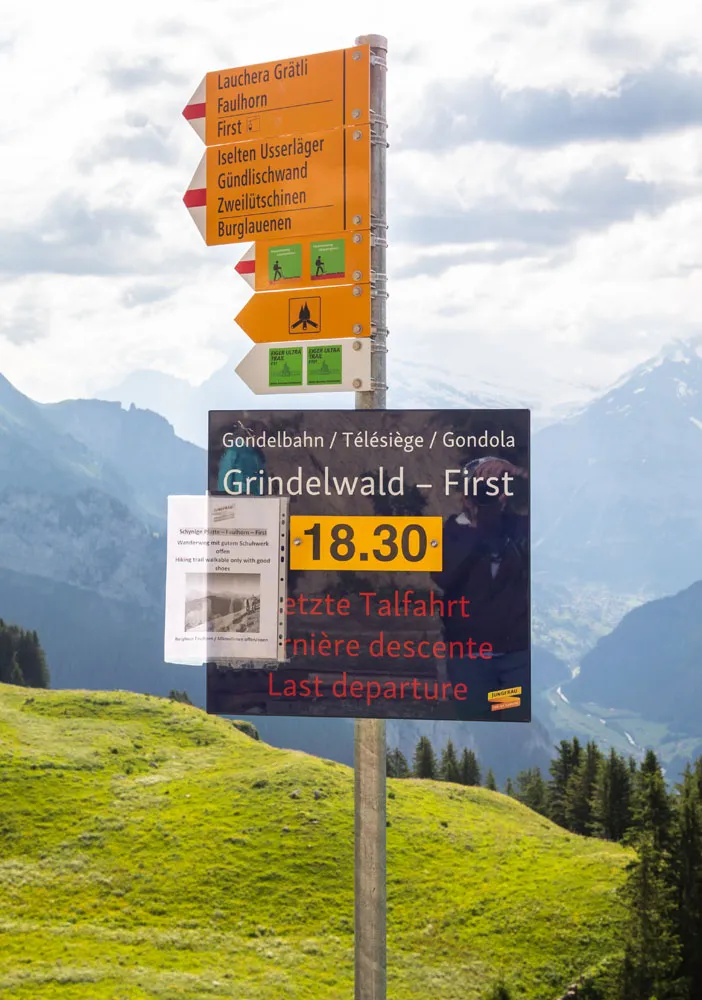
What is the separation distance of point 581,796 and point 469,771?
19982mm

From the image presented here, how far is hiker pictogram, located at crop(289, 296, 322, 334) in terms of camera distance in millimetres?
13318

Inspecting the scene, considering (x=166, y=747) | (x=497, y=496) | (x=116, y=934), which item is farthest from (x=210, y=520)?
(x=166, y=747)

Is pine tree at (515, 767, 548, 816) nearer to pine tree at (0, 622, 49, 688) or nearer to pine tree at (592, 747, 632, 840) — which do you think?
pine tree at (592, 747, 632, 840)

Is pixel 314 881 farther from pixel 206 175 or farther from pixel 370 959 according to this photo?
pixel 206 175

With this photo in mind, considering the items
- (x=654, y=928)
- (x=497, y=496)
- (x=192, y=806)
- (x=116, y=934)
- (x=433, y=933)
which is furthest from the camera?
(x=192, y=806)

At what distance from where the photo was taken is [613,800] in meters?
73.8

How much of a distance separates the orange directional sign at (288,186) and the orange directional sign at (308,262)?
13 centimetres

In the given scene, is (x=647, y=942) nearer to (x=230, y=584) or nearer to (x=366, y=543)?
(x=366, y=543)

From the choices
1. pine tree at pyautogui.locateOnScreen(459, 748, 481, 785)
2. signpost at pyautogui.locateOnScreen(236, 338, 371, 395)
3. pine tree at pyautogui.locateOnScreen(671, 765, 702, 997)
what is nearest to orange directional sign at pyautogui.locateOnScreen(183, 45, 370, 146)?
signpost at pyautogui.locateOnScreen(236, 338, 371, 395)

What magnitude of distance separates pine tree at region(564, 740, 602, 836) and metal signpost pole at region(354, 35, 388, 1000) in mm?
70681

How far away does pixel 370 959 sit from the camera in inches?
515

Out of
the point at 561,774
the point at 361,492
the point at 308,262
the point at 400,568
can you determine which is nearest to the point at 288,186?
the point at 308,262

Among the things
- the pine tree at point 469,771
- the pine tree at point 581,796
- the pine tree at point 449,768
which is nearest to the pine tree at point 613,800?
the pine tree at point 581,796

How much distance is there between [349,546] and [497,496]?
1.95m
